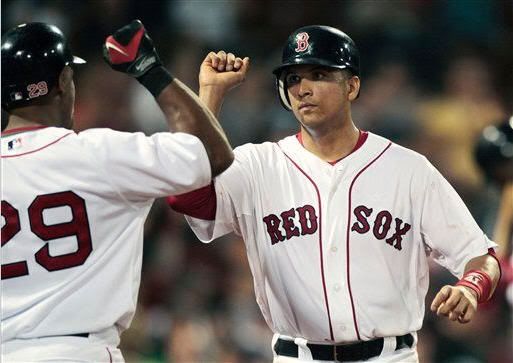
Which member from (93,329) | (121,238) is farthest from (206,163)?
(93,329)

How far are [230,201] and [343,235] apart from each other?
0.40 m

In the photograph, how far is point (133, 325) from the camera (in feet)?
19.1

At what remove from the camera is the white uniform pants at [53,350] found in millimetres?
2500

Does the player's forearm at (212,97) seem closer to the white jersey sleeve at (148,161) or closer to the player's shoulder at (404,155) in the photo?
the white jersey sleeve at (148,161)

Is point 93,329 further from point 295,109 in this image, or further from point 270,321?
point 295,109

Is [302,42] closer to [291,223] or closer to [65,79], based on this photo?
[291,223]

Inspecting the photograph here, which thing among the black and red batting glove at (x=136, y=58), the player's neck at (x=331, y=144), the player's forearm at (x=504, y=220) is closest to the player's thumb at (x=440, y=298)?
the player's neck at (x=331, y=144)

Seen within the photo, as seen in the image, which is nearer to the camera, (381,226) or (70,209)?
(70,209)

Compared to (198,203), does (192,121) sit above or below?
above

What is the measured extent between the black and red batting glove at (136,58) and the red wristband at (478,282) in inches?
46.6

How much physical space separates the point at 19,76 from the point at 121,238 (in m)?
0.54

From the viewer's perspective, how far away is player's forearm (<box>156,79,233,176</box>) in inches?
102

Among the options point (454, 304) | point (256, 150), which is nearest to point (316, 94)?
point (256, 150)

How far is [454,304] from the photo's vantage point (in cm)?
285
